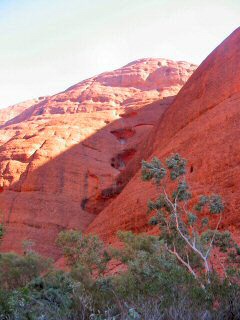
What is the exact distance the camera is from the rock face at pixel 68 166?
108ft

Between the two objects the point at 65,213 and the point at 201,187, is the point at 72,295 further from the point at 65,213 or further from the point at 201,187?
the point at 65,213

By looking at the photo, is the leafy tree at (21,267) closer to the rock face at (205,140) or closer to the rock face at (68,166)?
the rock face at (205,140)

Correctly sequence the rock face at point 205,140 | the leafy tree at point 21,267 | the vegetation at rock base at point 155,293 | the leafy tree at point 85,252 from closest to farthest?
the vegetation at rock base at point 155,293 < the leafy tree at point 85,252 < the leafy tree at point 21,267 < the rock face at point 205,140

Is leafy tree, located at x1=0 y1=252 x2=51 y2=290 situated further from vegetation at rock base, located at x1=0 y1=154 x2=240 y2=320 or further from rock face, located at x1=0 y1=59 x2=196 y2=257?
rock face, located at x1=0 y1=59 x2=196 y2=257

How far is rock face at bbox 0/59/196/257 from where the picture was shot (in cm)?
3294

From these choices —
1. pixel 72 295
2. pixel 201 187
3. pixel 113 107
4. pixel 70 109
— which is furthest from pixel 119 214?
pixel 70 109

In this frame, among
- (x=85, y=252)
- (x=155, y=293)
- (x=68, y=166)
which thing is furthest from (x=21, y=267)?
(x=68, y=166)

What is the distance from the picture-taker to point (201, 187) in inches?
865

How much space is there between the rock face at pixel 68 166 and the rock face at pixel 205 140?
409cm

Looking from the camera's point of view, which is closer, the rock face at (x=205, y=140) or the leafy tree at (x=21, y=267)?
the leafy tree at (x=21, y=267)

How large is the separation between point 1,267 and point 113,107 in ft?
124

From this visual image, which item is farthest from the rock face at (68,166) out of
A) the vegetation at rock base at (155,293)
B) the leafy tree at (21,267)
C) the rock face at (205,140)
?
the vegetation at rock base at (155,293)

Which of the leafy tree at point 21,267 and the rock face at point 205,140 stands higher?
the rock face at point 205,140

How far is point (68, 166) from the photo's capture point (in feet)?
126
